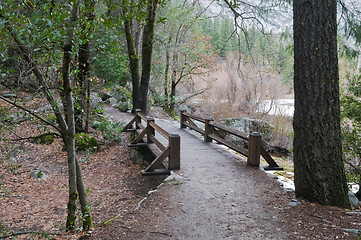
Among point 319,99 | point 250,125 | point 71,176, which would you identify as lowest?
point 250,125

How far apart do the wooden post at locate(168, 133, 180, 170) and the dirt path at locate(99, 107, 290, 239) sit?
0.20 meters

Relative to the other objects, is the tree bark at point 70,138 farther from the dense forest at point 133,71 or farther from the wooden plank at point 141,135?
the wooden plank at point 141,135

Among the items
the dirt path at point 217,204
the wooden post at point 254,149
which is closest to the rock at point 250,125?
the dirt path at point 217,204

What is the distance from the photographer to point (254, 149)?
20.1 feet

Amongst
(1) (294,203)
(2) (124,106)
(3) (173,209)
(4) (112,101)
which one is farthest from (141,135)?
(4) (112,101)

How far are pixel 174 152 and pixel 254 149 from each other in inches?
69.7

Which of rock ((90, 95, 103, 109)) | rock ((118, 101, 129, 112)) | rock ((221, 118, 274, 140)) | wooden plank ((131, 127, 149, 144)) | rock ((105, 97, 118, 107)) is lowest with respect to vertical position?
rock ((221, 118, 274, 140))

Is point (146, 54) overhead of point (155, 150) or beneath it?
overhead

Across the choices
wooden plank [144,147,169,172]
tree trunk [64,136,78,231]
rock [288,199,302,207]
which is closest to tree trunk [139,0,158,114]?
wooden plank [144,147,169,172]

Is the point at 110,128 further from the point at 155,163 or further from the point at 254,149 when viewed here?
the point at 254,149

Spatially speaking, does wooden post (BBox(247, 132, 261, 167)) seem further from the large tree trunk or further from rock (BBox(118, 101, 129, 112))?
rock (BBox(118, 101, 129, 112))

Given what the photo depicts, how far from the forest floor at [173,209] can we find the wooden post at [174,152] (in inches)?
8.3

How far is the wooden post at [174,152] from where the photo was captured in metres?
5.98

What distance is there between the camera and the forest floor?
3.57 m
